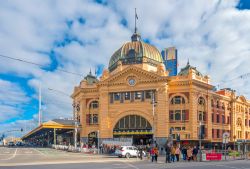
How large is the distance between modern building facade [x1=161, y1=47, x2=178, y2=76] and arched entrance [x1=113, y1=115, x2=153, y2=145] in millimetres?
14672

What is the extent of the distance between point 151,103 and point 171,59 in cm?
2301

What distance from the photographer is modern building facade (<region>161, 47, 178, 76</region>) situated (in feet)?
275

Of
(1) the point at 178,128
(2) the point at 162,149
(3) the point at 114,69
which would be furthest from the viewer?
(3) the point at 114,69

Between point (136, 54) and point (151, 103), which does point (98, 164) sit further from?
point (136, 54)

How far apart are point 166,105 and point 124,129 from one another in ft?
32.2

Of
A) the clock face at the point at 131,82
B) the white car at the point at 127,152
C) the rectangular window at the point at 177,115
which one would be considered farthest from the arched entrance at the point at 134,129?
the white car at the point at 127,152

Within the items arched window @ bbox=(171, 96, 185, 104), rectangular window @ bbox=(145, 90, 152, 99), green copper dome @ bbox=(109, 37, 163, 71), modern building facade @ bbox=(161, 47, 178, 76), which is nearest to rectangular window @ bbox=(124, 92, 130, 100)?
rectangular window @ bbox=(145, 90, 152, 99)

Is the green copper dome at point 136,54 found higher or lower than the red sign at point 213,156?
higher

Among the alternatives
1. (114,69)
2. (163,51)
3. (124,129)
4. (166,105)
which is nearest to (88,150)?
(124,129)

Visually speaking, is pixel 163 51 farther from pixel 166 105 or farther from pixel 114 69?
pixel 166 105

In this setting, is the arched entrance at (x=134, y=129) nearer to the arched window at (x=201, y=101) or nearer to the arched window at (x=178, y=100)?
the arched window at (x=178, y=100)

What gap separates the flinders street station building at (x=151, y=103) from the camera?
71.8 metres

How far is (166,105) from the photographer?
72.1m

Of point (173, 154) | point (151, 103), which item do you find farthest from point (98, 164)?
point (151, 103)
